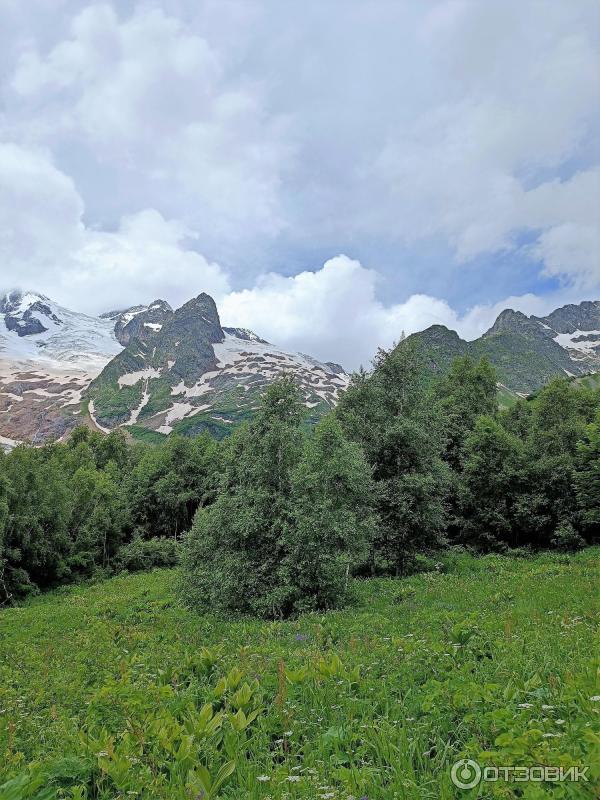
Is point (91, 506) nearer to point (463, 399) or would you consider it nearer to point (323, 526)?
point (323, 526)

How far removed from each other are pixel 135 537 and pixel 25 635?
1678 inches

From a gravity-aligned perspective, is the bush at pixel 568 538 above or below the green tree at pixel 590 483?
below

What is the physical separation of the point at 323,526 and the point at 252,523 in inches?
122

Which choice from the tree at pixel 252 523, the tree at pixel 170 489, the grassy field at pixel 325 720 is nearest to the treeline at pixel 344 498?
the tree at pixel 252 523

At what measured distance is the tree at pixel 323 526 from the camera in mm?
19188

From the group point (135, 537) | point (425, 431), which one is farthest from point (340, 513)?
point (135, 537)

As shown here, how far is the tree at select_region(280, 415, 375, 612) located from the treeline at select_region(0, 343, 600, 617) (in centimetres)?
7

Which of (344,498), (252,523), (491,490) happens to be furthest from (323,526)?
(491,490)

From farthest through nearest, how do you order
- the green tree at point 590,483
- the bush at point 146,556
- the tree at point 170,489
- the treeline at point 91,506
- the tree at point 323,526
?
1. the tree at point 170,489
2. the bush at point 146,556
3. the treeline at point 91,506
4. the green tree at point 590,483
5. the tree at point 323,526

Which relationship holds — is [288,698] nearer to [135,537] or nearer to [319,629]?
[319,629]

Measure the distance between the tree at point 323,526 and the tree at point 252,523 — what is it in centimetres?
52

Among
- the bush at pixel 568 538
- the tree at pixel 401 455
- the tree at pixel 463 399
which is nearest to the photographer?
the tree at pixel 401 455

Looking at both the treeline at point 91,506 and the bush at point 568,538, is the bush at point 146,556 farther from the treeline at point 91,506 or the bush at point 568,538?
the bush at point 568,538

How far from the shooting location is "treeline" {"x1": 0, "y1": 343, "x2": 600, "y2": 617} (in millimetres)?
20062
